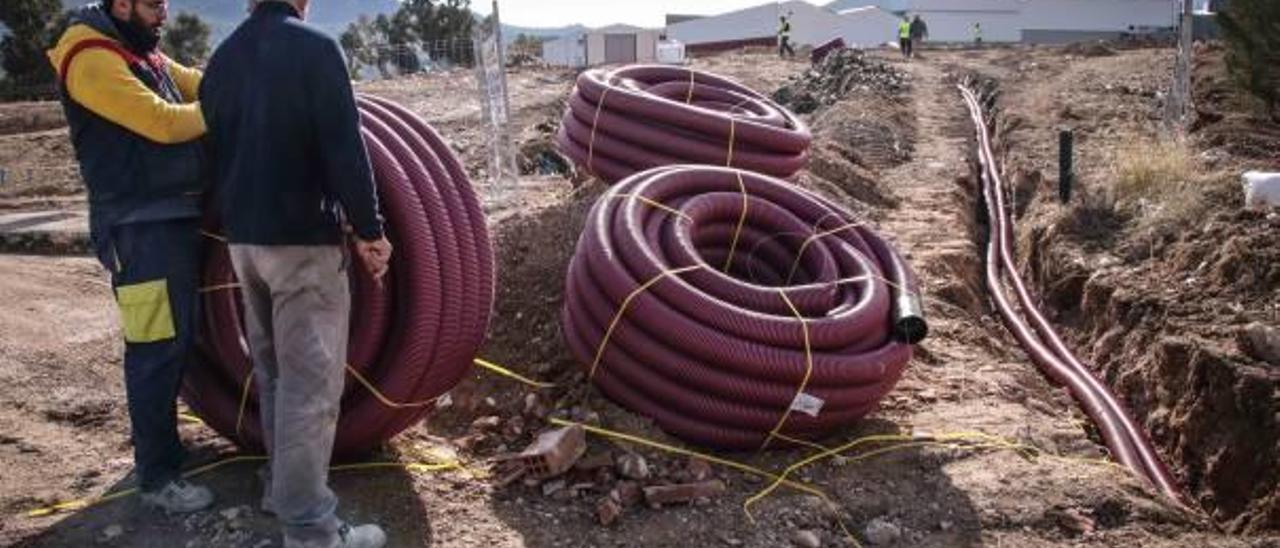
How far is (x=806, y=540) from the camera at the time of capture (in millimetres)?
4129

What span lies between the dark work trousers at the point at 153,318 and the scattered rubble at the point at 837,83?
52.7 ft

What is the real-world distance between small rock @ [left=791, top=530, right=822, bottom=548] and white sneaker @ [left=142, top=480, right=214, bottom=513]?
7.02 ft

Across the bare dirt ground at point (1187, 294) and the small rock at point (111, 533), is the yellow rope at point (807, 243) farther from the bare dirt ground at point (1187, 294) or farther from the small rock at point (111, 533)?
the small rock at point (111, 533)

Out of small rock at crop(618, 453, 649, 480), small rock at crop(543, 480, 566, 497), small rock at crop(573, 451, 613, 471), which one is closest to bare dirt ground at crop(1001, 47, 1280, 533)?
small rock at crop(618, 453, 649, 480)

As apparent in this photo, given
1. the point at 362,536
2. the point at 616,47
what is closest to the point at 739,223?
the point at 362,536

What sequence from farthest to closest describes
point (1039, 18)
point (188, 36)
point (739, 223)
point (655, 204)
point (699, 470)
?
point (1039, 18)
point (188, 36)
point (739, 223)
point (655, 204)
point (699, 470)

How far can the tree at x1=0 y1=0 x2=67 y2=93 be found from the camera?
26.5 meters

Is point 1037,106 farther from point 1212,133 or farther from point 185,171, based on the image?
point 185,171

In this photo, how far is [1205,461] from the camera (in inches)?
227

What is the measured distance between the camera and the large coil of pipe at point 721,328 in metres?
4.71

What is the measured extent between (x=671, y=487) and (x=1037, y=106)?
13423mm

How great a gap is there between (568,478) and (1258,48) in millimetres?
12100

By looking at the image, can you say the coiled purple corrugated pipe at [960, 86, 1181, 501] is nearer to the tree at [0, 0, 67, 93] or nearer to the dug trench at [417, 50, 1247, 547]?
the dug trench at [417, 50, 1247, 547]

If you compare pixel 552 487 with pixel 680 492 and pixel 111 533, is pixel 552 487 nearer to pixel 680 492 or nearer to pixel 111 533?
pixel 680 492
